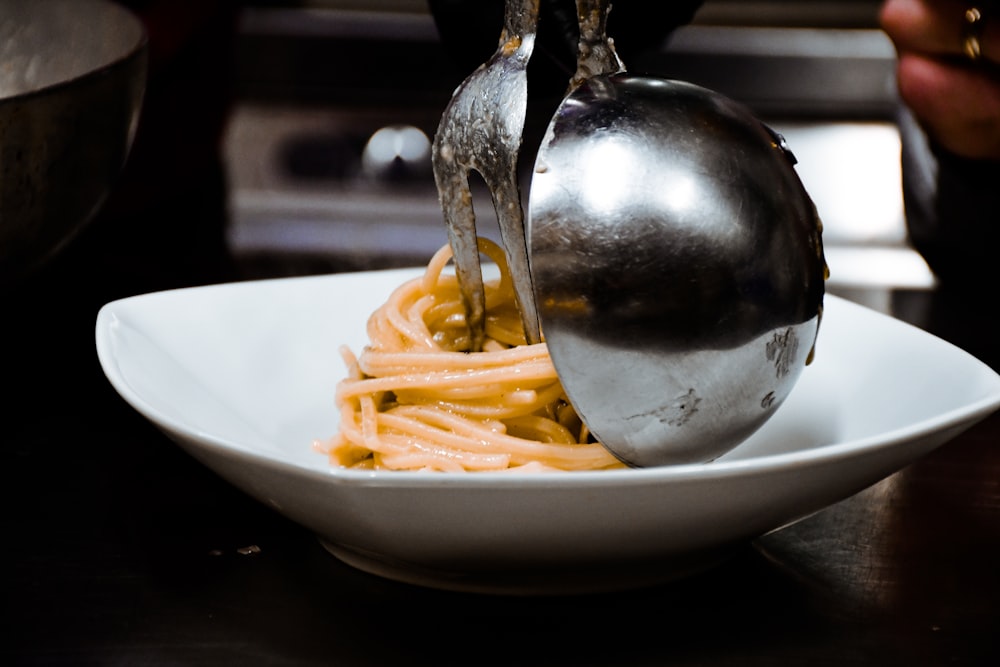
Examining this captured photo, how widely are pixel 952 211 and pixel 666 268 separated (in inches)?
36.8

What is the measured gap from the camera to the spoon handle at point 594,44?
0.83 meters

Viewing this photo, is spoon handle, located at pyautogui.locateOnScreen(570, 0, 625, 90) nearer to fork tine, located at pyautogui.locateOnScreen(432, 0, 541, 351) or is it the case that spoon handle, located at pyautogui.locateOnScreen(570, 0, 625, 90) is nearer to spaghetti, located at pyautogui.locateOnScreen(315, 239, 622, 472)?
fork tine, located at pyautogui.locateOnScreen(432, 0, 541, 351)

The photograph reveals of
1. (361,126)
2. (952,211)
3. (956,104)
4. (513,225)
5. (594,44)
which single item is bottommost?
(361,126)

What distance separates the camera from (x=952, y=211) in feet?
4.97

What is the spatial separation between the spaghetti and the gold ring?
840 millimetres

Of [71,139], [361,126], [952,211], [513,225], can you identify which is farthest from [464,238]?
[361,126]

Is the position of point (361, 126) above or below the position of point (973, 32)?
below

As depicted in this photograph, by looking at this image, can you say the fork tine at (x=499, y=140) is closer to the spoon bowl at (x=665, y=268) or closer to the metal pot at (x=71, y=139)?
the spoon bowl at (x=665, y=268)

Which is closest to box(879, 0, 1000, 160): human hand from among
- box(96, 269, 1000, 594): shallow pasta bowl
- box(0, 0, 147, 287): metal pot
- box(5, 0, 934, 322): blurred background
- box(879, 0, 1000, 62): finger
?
box(879, 0, 1000, 62): finger

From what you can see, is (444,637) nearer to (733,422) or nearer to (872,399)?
(733,422)

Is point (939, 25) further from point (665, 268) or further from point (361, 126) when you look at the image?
point (361, 126)

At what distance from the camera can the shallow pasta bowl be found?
65 centimetres

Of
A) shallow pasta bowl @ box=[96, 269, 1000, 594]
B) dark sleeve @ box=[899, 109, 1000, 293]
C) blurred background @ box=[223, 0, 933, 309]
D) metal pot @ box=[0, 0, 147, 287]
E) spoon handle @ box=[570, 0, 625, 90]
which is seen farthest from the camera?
blurred background @ box=[223, 0, 933, 309]

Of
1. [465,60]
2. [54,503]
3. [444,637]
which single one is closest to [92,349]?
[54,503]
